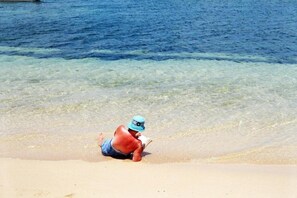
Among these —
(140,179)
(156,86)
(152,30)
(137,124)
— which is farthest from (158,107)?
(152,30)

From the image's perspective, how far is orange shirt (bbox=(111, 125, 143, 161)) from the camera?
8.55 meters

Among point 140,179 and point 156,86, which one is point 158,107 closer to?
point 156,86

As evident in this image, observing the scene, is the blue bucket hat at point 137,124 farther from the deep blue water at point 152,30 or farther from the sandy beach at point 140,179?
the deep blue water at point 152,30

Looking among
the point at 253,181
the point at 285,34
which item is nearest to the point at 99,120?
the point at 253,181

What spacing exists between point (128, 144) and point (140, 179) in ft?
3.89

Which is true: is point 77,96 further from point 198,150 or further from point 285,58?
point 285,58

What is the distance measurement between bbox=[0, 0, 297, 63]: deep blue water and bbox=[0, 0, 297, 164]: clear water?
7cm

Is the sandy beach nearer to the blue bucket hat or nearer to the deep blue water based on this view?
the blue bucket hat

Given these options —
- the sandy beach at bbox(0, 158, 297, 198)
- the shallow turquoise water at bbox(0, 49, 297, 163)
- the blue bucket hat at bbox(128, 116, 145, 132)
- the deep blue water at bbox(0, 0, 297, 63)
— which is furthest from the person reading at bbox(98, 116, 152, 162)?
the deep blue water at bbox(0, 0, 297, 63)

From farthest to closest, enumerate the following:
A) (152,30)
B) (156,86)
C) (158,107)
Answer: (152,30) < (156,86) < (158,107)

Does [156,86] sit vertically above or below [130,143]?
below

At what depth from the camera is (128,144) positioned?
8.57 metres

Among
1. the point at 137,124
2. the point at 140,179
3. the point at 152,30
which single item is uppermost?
the point at 137,124

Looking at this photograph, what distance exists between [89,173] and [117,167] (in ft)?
2.04
